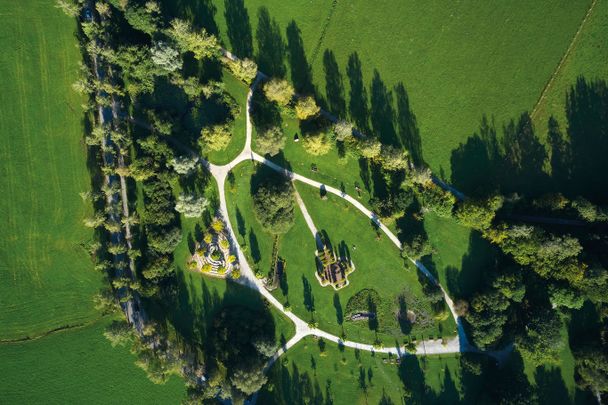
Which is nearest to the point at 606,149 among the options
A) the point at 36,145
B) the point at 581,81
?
the point at 581,81

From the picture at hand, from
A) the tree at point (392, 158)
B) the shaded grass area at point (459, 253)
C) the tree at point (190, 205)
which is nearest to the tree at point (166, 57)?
the tree at point (190, 205)

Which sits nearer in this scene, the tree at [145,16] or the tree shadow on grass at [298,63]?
the tree at [145,16]

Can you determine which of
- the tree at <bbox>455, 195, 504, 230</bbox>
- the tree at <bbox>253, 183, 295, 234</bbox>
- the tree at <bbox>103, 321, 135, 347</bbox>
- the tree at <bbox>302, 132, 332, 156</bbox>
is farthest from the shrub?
the tree at <bbox>455, 195, 504, 230</bbox>

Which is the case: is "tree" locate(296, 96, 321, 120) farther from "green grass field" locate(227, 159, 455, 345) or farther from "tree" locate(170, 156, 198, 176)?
"tree" locate(170, 156, 198, 176)

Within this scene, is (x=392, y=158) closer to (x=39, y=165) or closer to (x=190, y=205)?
Result: (x=190, y=205)

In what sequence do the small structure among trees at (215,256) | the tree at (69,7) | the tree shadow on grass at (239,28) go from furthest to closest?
the small structure among trees at (215,256) → the tree shadow on grass at (239,28) → the tree at (69,7)

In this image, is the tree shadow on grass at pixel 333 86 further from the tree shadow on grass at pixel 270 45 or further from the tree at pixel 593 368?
the tree at pixel 593 368
